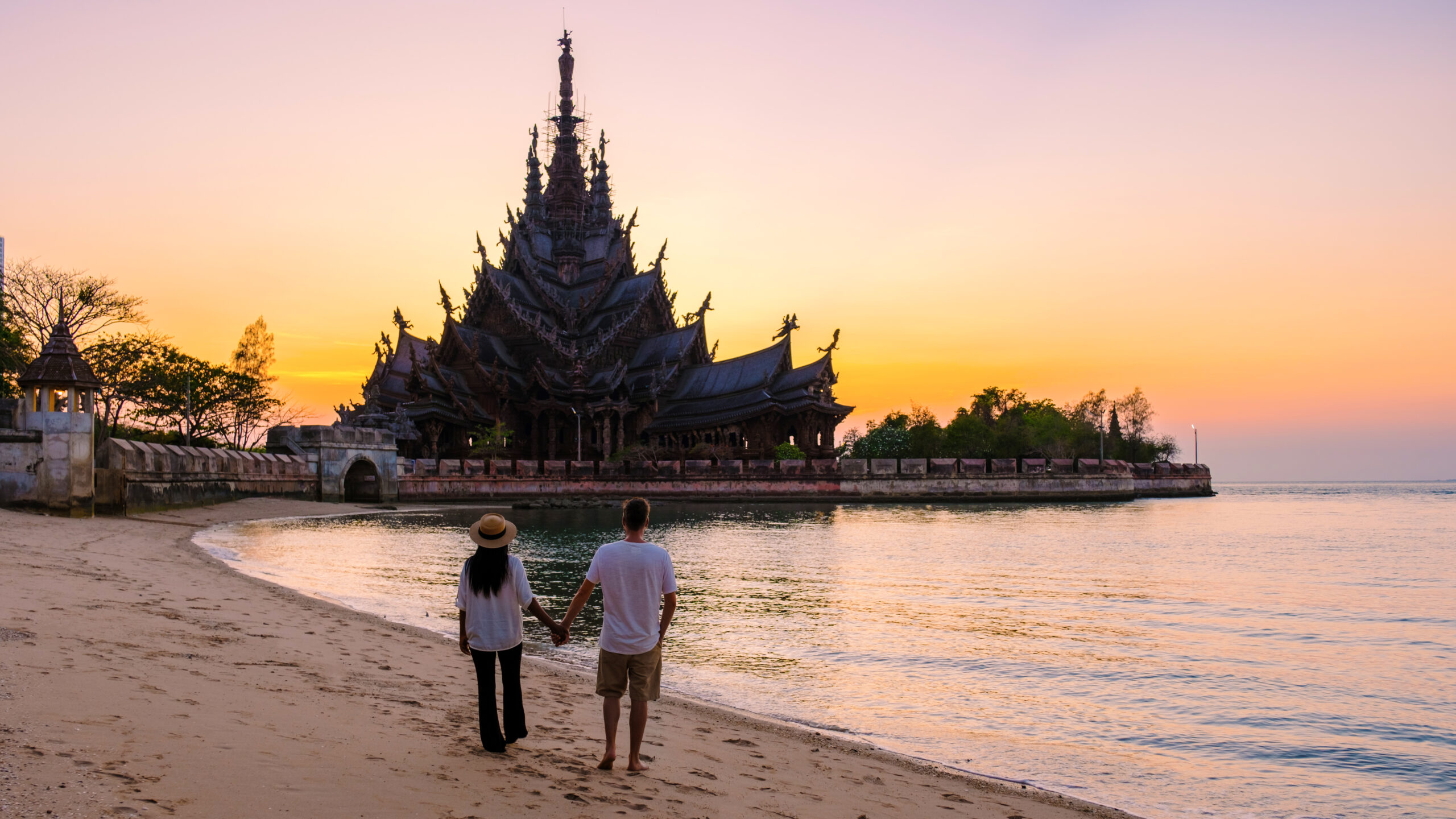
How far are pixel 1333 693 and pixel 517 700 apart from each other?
926 cm

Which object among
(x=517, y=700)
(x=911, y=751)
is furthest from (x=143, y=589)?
(x=911, y=751)

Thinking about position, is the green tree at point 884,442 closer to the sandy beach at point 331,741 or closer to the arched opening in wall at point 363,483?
the arched opening in wall at point 363,483

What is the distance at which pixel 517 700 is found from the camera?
18.9 ft

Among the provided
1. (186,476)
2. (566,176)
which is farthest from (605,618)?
(566,176)

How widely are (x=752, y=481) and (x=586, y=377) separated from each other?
1506 centimetres

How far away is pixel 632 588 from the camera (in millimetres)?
5500

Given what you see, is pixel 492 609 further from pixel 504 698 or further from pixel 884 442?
pixel 884 442

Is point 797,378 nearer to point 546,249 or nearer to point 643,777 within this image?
point 546,249

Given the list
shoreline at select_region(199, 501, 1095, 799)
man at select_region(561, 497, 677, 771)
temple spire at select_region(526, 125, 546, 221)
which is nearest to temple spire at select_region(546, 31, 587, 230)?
temple spire at select_region(526, 125, 546, 221)

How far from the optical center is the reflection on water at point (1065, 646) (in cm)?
757

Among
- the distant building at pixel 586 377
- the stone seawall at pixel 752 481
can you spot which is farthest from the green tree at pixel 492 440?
the stone seawall at pixel 752 481

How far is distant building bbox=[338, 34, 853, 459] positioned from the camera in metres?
62.2

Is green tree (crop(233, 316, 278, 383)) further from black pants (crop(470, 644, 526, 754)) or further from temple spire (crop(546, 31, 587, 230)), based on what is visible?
black pants (crop(470, 644, 526, 754))

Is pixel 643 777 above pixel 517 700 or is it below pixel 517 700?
below
